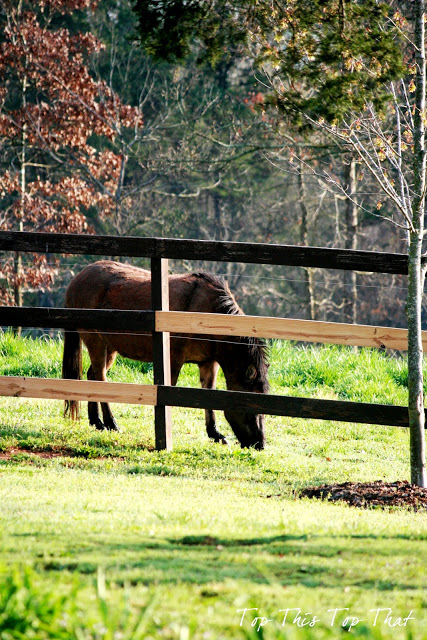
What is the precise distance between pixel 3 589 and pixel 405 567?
4.99ft

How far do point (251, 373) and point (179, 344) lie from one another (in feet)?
2.36

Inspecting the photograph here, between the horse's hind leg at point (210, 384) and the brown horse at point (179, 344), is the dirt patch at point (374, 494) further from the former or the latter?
the horse's hind leg at point (210, 384)

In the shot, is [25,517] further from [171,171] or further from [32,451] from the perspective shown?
[171,171]

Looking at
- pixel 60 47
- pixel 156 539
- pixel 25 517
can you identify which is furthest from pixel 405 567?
pixel 60 47

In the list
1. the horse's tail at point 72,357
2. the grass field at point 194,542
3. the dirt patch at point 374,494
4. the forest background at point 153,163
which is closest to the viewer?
the grass field at point 194,542

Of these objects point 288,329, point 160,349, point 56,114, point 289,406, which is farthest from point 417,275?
point 56,114

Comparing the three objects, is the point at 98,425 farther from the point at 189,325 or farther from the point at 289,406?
the point at 289,406

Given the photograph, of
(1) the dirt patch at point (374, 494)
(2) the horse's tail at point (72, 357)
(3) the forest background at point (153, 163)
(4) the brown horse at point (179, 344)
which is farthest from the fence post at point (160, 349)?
(3) the forest background at point (153, 163)

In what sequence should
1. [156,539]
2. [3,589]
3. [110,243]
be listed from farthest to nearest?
[110,243], [156,539], [3,589]

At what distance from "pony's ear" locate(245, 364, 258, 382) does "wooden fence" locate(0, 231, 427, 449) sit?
815mm

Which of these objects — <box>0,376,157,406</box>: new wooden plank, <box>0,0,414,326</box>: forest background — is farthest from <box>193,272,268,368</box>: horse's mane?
<box>0,0,414,326</box>: forest background

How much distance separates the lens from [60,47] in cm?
1562

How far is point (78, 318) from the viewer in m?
5.88

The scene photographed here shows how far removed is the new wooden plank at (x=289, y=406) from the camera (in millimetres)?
5242
